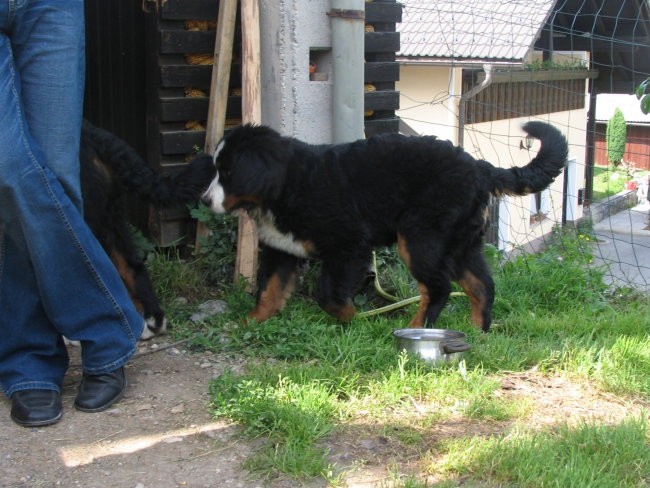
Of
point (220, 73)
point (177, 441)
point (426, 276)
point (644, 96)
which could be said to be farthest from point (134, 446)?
point (644, 96)

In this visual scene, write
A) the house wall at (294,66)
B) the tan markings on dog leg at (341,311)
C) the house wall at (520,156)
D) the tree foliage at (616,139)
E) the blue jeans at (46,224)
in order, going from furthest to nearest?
the tree foliage at (616,139) < the house wall at (520,156) < the house wall at (294,66) < the tan markings on dog leg at (341,311) < the blue jeans at (46,224)

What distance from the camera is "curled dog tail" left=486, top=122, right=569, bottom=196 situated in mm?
3877

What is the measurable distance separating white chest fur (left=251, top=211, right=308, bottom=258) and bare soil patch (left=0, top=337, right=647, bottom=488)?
33.5 inches

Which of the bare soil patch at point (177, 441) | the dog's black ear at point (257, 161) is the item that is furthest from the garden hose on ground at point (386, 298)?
the bare soil patch at point (177, 441)

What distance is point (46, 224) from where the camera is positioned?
259cm

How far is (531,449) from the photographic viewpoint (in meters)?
2.53

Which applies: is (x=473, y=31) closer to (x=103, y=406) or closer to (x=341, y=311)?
(x=341, y=311)

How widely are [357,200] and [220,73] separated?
3.22ft

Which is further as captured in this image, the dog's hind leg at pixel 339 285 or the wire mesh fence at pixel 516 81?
the wire mesh fence at pixel 516 81

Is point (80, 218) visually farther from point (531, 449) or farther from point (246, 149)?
point (531, 449)

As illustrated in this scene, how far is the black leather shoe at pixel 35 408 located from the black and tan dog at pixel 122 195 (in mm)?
897

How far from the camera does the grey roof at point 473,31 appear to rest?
378 inches

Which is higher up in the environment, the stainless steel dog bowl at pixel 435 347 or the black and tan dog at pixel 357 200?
the black and tan dog at pixel 357 200

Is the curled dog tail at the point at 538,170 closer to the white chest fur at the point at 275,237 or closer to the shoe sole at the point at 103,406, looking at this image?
the white chest fur at the point at 275,237
